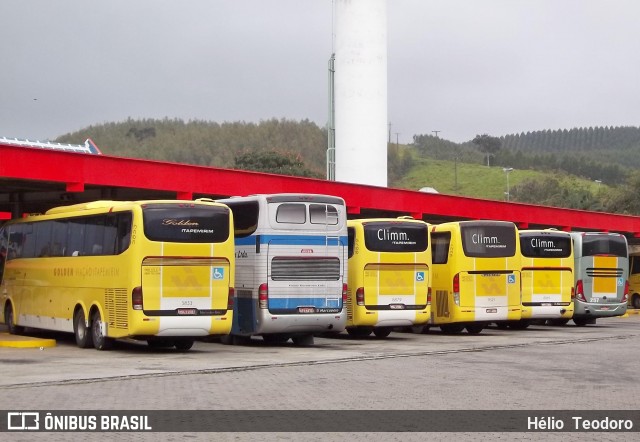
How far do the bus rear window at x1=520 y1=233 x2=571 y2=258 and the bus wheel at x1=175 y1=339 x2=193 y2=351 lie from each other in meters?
12.6

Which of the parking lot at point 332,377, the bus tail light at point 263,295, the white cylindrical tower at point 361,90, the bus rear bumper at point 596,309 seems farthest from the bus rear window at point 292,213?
the white cylindrical tower at point 361,90

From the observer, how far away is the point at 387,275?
86.2 feet

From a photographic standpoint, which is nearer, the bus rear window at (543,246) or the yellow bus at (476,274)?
the yellow bus at (476,274)

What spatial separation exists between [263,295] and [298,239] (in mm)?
1400

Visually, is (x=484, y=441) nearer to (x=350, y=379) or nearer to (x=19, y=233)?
(x=350, y=379)

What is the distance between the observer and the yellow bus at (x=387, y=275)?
2609 centimetres

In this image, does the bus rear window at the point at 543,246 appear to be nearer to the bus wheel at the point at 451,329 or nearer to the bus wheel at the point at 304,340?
the bus wheel at the point at 451,329

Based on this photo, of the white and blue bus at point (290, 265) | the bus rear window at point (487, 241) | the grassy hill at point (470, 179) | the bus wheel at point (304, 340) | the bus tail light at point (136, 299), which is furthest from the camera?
the grassy hill at point (470, 179)

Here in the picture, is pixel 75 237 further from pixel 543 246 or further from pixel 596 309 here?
pixel 596 309

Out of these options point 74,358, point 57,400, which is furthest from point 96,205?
point 57,400

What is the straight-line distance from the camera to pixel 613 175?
19600 centimetres

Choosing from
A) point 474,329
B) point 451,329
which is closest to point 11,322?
point 451,329

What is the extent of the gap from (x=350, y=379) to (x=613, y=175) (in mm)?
187672

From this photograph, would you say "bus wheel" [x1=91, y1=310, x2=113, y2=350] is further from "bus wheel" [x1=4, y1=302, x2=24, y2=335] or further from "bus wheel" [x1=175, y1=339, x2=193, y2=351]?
"bus wheel" [x1=4, y1=302, x2=24, y2=335]
